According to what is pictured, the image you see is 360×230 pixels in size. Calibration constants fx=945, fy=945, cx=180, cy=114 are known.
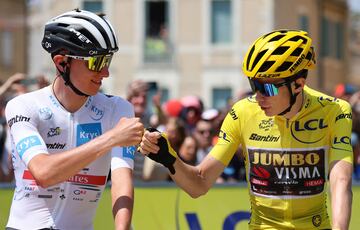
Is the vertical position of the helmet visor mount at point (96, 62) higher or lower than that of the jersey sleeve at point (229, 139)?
higher

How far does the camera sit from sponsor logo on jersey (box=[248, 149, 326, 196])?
17.1 feet

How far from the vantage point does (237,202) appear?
7.38 metres

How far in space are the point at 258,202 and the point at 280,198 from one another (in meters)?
0.13

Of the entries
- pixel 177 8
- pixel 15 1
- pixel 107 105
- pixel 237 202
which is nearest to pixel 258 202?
pixel 107 105

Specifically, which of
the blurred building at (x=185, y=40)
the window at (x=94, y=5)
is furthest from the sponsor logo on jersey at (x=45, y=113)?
the window at (x=94, y=5)

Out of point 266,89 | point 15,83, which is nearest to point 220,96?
point 15,83

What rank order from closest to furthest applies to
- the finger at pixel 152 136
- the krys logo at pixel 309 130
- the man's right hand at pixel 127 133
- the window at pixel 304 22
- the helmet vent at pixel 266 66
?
1. the man's right hand at pixel 127 133
2. the finger at pixel 152 136
3. the helmet vent at pixel 266 66
4. the krys logo at pixel 309 130
5. the window at pixel 304 22

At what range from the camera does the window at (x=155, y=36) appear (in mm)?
43188

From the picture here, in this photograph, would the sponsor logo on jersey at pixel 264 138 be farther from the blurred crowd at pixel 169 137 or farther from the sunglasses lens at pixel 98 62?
the blurred crowd at pixel 169 137

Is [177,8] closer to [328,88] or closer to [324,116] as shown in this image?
[328,88]

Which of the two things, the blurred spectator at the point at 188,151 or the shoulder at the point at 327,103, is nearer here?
the shoulder at the point at 327,103

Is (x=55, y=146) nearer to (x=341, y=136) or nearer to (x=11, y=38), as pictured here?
(x=341, y=136)

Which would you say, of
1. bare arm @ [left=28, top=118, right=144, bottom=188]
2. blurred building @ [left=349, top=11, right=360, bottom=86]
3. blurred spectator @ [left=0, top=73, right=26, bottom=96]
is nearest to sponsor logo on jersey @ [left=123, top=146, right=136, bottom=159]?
bare arm @ [left=28, top=118, right=144, bottom=188]

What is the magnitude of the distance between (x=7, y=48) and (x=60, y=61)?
53.0 metres
